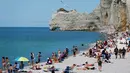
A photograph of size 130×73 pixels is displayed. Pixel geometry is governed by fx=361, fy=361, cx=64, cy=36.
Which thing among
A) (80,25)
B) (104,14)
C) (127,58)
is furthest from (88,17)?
(127,58)

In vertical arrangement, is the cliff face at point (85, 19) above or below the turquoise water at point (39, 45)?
above

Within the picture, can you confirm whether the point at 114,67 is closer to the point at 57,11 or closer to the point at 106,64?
the point at 106,64

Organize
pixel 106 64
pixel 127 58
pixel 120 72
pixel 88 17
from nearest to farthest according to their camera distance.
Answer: pixel 120 72, pixel 106 64, pixel 127 58, pixel 88 17

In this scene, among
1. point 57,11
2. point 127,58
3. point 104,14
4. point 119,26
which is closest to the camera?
point 127,58

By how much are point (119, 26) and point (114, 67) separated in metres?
79.4

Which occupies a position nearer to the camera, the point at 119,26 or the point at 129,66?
the point at 129,66

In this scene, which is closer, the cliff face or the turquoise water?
the turquoise water

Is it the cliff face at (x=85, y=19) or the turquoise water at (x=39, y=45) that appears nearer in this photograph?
the turquoise water at (x=39, y=45)

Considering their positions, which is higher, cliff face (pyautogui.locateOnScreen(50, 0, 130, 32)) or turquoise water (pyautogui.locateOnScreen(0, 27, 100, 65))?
cliff face (pyautogui.locateOnScreen(50, 0, 130, 32))

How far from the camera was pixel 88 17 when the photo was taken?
177 meters

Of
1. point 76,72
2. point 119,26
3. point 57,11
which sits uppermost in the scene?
point 57,11

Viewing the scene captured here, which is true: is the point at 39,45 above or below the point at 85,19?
below

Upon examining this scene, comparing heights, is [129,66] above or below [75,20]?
below

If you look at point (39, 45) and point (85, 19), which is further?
point (85, 19)
